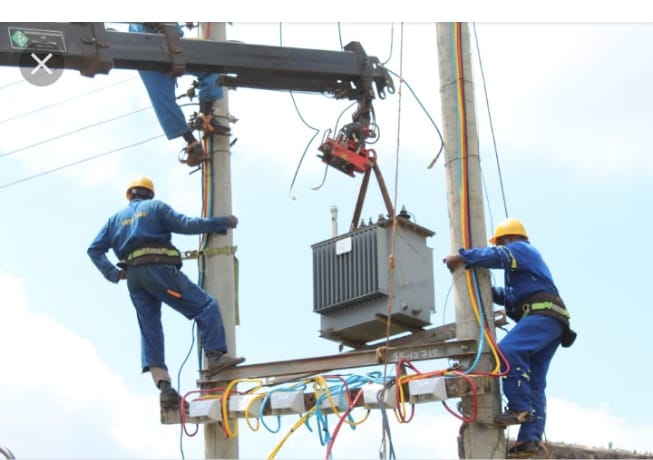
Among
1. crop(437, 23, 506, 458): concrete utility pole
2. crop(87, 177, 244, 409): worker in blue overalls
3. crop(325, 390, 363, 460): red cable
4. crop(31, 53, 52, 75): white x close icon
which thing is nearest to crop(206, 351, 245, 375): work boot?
crop(87, 177, 244, 409): worker in blue overalls

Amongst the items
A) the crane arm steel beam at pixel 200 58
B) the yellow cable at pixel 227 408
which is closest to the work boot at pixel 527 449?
the yellow cable at pixel 227 408

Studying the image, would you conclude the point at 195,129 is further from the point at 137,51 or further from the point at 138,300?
the point at 138,300

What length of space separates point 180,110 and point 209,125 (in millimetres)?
305

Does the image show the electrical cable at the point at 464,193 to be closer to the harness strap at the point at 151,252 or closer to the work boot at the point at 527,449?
the work boot at the point at 527,449

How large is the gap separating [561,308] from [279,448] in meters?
2.41

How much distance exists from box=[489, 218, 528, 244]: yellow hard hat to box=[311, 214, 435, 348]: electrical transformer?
55 cm

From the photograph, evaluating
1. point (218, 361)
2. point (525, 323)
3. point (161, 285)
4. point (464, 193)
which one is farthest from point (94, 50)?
point (525, 323)

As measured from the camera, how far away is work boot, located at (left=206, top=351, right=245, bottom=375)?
11.6 m

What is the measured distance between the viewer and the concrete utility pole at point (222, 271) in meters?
11.6

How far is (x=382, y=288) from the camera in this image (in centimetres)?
1102

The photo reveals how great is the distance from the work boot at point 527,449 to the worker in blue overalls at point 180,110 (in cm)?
392

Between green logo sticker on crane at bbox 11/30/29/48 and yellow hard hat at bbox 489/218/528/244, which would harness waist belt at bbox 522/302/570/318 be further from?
green logo sticker on crane at bbox 11/30/29/48

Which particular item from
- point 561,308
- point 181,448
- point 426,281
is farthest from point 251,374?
point 561,308

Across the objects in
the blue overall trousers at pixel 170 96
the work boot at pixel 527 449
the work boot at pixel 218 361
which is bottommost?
the work boot at pixel 527 449
